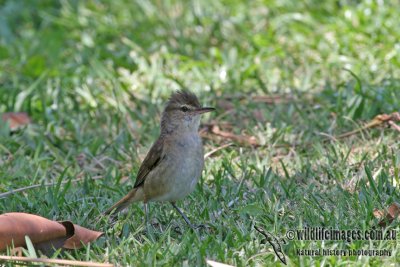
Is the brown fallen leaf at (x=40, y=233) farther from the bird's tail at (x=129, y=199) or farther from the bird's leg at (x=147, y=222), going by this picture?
the bird's tail at (x=129, y=199)

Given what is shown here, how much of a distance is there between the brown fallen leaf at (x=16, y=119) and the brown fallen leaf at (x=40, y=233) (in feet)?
10.3

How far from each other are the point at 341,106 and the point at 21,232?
4.04 m

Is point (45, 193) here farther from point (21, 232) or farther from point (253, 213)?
point (253, 213)

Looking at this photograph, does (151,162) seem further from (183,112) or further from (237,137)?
(237,137)

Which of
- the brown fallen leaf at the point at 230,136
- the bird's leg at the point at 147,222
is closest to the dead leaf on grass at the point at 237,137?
the brown fallen leaf at the point at 230,136

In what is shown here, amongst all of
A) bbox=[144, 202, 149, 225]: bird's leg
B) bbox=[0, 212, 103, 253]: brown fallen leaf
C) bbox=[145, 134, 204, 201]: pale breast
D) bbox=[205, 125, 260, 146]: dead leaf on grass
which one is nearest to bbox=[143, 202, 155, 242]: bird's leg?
bbox=[144, 202, 149, 225]: bird's leg

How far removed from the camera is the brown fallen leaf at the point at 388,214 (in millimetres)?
5715

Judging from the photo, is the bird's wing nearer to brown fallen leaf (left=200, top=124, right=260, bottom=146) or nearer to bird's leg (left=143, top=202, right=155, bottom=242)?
bird's leg (left=143, top=202, right=155, bottom=242)

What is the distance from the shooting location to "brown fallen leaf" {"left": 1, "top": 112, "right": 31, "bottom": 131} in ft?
28.6

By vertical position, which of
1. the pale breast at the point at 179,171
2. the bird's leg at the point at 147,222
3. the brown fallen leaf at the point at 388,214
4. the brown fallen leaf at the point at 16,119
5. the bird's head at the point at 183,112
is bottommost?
the bird's leg at the point at 147,222

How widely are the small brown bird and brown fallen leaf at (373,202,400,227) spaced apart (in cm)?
145

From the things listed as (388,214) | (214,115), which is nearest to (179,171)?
(388,214)

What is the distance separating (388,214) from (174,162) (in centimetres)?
176

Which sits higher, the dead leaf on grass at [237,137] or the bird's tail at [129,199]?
the dead leaf on grass at [237,137]
